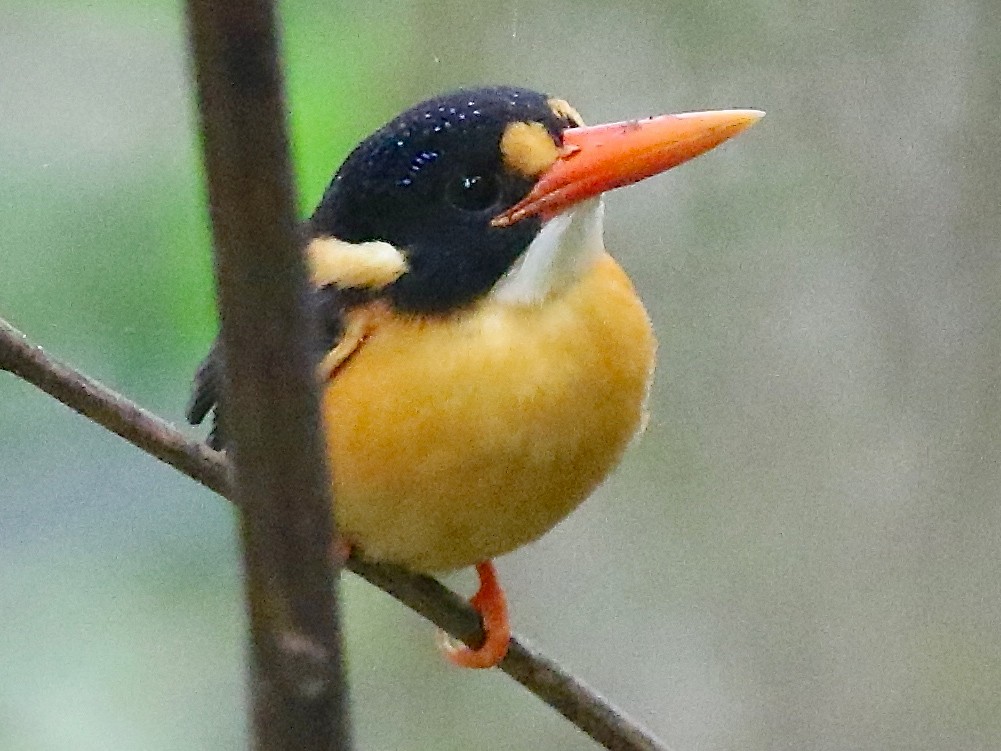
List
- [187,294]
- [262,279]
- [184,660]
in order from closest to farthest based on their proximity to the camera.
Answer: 1. [262,279]
2. [187,294]
3. [184,660]

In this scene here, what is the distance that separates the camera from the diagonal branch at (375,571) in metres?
0.62

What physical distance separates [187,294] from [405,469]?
48cm

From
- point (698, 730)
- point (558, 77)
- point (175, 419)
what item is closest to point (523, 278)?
point (175, 419)

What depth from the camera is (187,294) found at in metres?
1.10

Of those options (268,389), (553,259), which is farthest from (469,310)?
(268,389)

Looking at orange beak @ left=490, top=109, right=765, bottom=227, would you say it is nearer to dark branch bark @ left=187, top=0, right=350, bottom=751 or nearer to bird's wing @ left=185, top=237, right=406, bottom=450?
bird's wing @ left=185, top=237, right=406, bottom=450

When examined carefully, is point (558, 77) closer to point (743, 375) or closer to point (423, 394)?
point (743, 375)

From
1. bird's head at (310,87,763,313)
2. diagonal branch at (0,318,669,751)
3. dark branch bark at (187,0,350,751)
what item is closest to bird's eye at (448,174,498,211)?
bird's head at (310,87,763,313)

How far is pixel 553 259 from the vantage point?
0.71 meters

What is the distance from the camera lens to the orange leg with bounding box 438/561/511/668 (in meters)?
0.80

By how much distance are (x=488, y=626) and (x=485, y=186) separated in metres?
0.26

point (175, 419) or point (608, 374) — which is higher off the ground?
point (608, 374)

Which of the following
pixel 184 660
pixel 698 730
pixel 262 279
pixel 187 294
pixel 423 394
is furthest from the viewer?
pixel 698 730

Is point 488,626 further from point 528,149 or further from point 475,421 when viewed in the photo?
point 528,149
